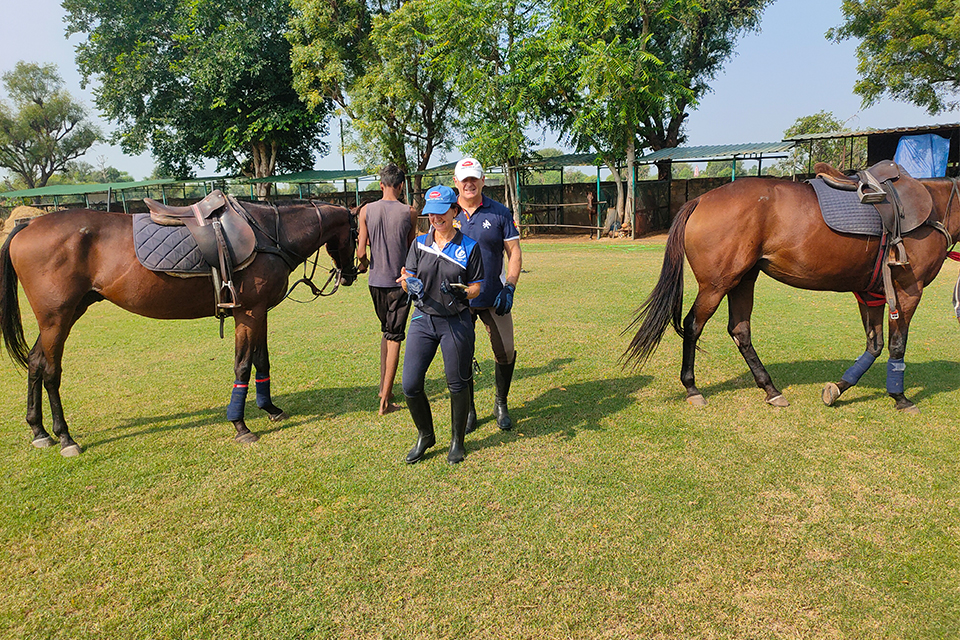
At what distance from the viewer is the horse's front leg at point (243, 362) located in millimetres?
4625

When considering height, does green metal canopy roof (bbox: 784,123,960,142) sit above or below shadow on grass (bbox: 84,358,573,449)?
above

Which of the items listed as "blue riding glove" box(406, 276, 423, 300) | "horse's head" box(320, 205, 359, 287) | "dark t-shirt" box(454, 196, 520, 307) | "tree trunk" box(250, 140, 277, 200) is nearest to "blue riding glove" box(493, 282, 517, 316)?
"dark t-shirt" box(454, 196, 520, 307)

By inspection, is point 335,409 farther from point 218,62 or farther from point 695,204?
point 218,62

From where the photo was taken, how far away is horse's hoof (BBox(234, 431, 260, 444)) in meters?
4.58

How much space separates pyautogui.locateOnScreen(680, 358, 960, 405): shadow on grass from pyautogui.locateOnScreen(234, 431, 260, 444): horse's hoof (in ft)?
12.6

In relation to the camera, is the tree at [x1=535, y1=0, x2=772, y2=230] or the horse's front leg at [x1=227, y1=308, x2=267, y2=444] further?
the tree at [x1=535, y1=0, x2=772, y2=230]

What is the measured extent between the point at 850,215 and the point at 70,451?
6236 mm

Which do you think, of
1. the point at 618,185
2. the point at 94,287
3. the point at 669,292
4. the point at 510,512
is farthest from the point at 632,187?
the point at 510,512

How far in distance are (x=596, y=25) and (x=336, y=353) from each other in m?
16.8

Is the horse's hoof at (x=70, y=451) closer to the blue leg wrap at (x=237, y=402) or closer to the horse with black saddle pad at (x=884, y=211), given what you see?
the blue leg wrap at (x=237, y=402)

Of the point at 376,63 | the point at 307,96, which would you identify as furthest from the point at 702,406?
the point at 307,96

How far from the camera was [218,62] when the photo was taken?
29359mm

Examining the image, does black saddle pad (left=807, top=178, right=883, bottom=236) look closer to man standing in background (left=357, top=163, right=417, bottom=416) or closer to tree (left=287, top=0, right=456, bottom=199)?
man standing in background (left=357, top=163, right=417, bottom=416)

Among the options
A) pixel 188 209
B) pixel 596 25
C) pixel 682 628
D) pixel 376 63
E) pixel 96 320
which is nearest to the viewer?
pixel 682 628
